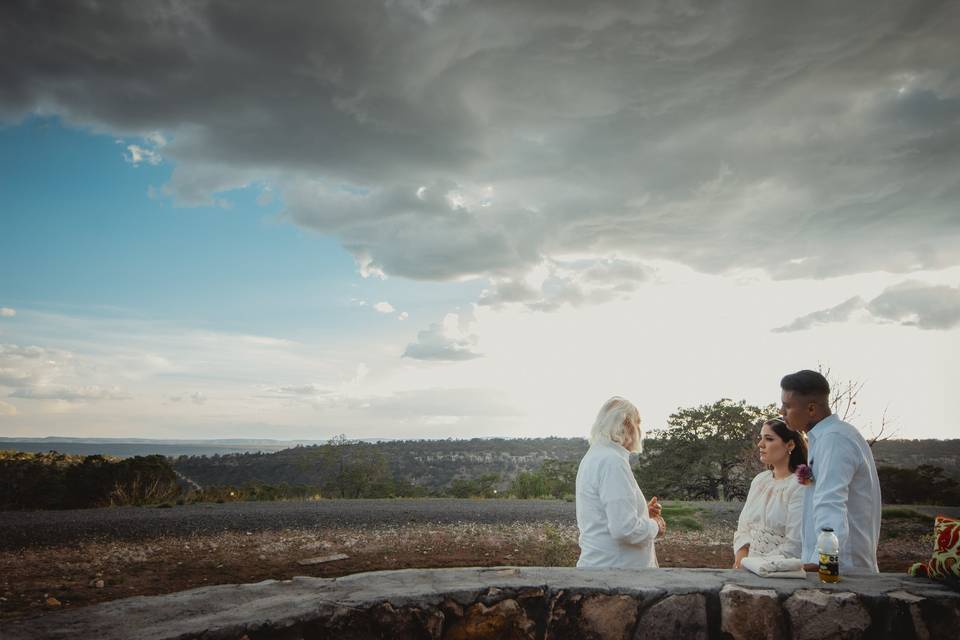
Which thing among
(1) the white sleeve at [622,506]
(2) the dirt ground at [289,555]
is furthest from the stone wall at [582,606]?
(2) the dirt ground at [289,555]

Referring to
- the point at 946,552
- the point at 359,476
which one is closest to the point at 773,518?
the point at 946,552

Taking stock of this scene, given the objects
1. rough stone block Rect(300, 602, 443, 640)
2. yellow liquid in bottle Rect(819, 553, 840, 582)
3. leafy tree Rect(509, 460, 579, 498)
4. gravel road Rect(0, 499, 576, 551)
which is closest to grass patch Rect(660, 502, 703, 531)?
gravel road Rect(0, 499, 576, 551)

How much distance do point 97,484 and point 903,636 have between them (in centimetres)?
1904

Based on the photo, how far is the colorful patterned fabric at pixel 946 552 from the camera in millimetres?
3709

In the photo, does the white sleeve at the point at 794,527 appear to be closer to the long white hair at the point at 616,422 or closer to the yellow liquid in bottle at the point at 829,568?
the yellow liquid in bottle at the point at 829,568

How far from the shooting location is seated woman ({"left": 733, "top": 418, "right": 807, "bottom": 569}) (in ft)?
15.0

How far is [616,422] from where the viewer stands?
13.6 feet

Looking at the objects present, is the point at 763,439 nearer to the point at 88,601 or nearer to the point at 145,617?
the point at 145,617

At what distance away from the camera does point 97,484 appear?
1698 centimetres

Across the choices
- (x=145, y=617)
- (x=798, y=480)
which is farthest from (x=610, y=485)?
(x=145, y=617)

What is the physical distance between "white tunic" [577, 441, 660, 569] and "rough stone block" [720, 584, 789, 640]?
24.1 inches

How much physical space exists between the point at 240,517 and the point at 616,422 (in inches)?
474

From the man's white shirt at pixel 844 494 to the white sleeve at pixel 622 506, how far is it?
1.09 m

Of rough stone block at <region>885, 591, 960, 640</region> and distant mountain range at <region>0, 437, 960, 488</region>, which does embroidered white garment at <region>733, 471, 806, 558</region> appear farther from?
distant mountain range at <region>0, 437, 960, 488</region>
